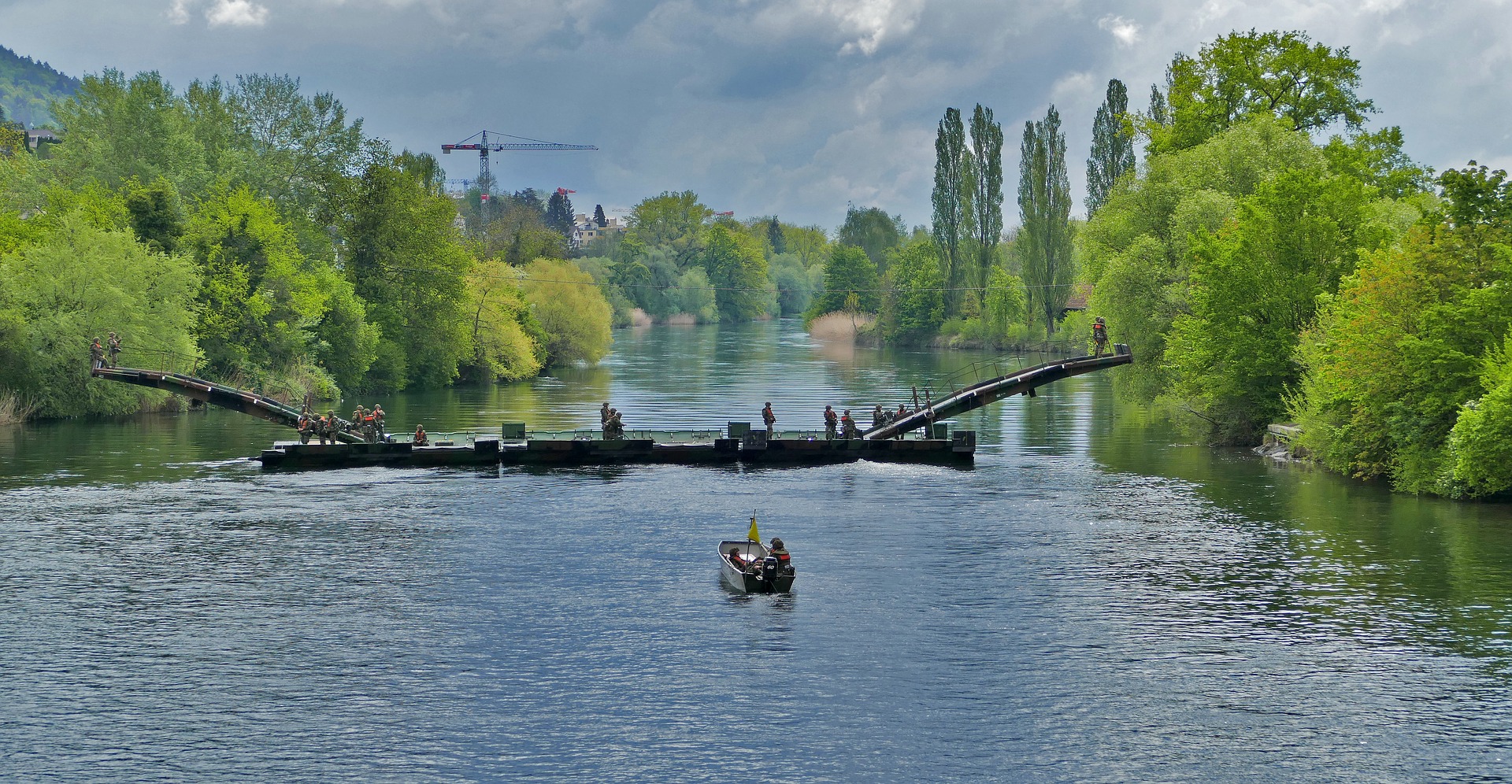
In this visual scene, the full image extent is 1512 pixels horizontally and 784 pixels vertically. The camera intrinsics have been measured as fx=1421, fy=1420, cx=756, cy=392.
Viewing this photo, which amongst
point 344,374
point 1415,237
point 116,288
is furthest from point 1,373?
point 1415,237

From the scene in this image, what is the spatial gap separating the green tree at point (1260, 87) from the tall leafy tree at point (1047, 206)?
50304 millimetres

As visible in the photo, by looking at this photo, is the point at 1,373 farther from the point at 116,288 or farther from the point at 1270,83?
the point at 1270,83

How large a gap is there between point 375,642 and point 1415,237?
4740 centimetres

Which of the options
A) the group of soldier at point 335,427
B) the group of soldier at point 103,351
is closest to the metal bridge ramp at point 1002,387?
the group of soldier at point 335,427

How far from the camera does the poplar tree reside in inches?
6526

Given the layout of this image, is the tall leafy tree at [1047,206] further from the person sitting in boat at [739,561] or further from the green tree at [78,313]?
the person sitting in boat at [739,561]

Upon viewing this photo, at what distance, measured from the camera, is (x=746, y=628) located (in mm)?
39188

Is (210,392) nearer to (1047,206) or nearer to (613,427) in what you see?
(613,427)

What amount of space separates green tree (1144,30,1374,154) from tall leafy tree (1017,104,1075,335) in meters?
50.3

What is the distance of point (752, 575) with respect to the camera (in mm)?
42875

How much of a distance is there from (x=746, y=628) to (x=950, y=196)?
13560 centimetres

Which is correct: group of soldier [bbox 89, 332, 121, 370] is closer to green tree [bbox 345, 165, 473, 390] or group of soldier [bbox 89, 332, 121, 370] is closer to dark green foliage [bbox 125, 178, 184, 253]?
dark green foliage [bbox 125, 178, 184, 253]

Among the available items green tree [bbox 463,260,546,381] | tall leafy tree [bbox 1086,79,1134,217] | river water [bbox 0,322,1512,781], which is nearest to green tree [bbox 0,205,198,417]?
river water [bbox 0,322,1512,781]

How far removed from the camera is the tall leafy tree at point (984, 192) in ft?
532
